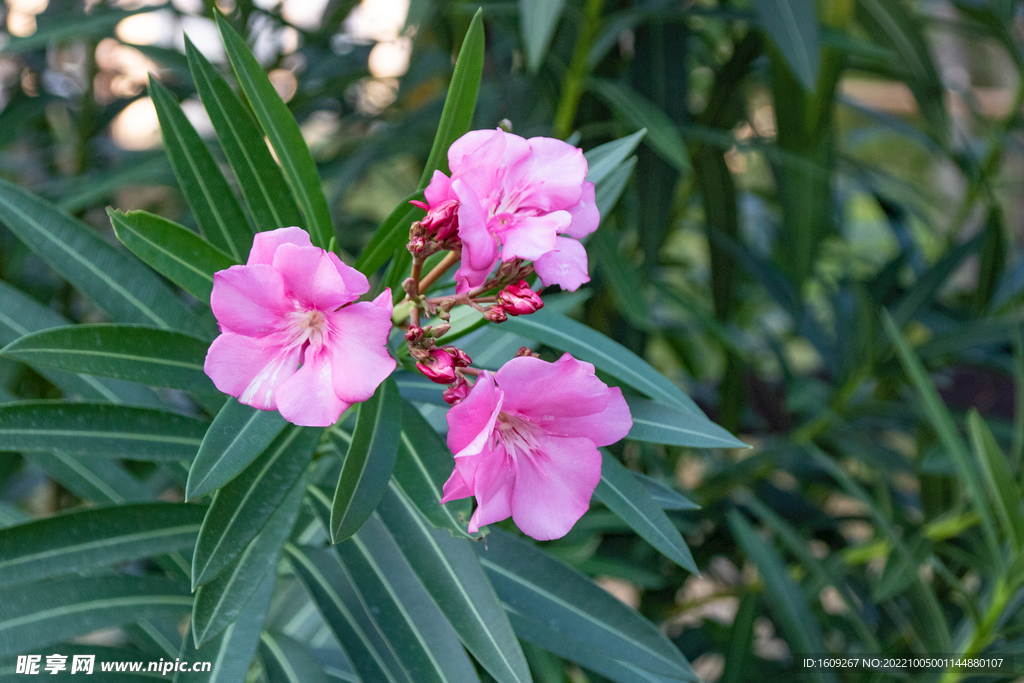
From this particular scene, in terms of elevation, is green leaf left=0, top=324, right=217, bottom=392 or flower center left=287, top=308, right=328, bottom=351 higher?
flower center left=287, top=308, right=328, bottom=351

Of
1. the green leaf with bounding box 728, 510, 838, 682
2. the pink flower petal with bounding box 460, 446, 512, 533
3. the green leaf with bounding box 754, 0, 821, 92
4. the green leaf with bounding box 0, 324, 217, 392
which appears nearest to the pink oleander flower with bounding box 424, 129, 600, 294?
the pink flower petal with bounding box 460, 446, 512, 533

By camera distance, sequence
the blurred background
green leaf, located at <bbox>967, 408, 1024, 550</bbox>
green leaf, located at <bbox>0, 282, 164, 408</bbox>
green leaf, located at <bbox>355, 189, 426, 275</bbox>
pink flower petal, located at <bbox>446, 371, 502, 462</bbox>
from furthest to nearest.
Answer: the blurred background, green leaf, located at <bbox>967, 408, 1024, 550</bbox>, green leaf, located at <bbox>0, 282, 164, 408</bbox>, green leaf, located at <bbox>355, 189, 426, 275</bbox>, pink flower petal, located at <bbox>446, 371, 502, 462</bbox>

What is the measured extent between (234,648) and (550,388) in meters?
0.34

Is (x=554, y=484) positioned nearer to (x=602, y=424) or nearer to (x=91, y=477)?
(x=602, y=424)

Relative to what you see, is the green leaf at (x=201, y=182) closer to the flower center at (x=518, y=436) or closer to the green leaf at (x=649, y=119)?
the flower center at (x=518, y=436)

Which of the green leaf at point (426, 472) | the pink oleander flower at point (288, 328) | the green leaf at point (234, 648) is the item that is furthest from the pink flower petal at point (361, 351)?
the green leaf at point (234, 648)

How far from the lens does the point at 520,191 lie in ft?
1.43

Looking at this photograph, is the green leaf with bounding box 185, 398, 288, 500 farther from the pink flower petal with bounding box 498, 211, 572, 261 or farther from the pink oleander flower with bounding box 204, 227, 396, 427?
the pink flower petal with bounding box 498, 211, 572, 261

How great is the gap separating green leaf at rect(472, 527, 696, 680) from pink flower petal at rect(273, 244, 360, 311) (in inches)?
9.8

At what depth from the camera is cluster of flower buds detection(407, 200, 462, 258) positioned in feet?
1.36

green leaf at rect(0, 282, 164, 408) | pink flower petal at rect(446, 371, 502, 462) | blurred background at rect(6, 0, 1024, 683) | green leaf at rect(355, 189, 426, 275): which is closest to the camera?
pink flower petal at rect(446, 371, 502, 462)

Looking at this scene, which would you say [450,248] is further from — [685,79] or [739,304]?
[739,304]

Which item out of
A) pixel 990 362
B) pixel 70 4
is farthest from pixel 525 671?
pixel 70 4

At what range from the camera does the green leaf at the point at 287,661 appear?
57 centimetres
